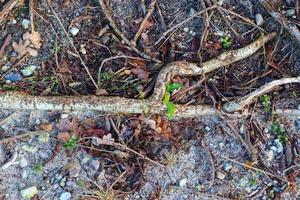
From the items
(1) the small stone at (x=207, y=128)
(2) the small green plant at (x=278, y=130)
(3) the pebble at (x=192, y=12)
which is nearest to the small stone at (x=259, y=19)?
(3) the pebble at (x=192, y=12)

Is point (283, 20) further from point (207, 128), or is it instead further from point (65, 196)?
point (65, 196)

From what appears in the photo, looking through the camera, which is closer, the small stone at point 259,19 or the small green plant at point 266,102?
the small green plant at point 266,102

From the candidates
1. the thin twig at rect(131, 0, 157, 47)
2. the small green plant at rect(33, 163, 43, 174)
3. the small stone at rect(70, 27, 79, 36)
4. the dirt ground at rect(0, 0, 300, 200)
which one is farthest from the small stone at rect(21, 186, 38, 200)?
the thin twig at rect(131, 0, 157, 47)

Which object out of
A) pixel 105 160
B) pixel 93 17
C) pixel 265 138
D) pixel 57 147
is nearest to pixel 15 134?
pixel 57 147

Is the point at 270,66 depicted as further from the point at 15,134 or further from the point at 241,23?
the point at 15,134

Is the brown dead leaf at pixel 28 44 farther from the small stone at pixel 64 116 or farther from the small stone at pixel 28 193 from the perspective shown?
the small stone at pixel 28 193

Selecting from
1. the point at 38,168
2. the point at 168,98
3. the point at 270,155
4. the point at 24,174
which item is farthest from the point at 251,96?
the point at 24,174
